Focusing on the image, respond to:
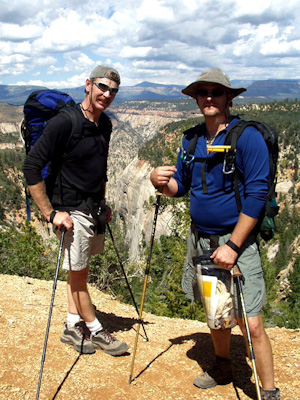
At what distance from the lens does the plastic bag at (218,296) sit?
287cm

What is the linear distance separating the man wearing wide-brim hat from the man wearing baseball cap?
2.80 ft

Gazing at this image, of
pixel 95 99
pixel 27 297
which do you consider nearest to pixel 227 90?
pixel 95 99

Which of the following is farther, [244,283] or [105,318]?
[105,318]

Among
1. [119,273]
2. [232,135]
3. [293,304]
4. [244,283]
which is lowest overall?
[293,304]

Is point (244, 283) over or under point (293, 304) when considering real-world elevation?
over

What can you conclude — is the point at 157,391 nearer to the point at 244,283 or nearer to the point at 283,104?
the point at 244,283

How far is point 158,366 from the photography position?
12.0ft

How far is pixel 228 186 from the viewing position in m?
2.83

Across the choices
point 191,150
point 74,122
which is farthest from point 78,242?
point 191,150

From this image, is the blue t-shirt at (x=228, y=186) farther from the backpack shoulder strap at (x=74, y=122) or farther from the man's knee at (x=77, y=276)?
the man's knee at (x=77, y=276)

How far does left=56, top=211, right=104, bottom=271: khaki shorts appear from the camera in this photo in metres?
3.49

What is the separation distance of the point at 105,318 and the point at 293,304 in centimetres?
2294

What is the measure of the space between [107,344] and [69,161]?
1947 mm

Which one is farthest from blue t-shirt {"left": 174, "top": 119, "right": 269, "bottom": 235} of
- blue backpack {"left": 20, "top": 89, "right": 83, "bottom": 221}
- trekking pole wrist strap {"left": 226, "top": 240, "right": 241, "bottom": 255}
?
blue backpack {"left": 20, "top": 89, "right": 83, "bottom": 221}
